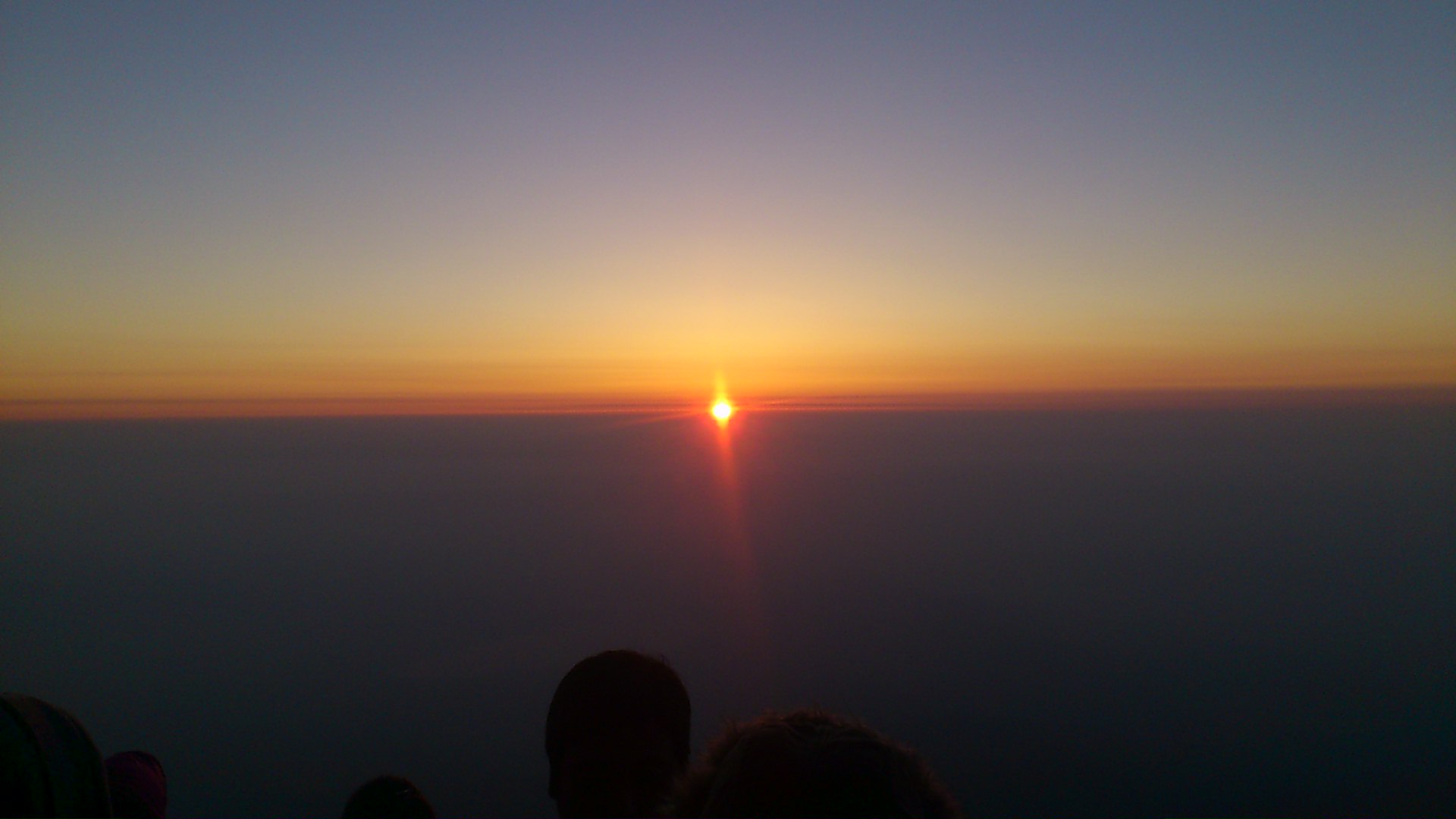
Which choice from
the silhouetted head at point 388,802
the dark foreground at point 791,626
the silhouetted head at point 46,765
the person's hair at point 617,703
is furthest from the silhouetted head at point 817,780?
the dark foreground at point 791,626

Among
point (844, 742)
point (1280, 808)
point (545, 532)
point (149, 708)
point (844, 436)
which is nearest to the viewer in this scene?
point (844, 742)

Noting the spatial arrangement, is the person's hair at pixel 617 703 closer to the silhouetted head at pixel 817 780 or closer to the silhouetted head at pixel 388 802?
the silhouetted head at pixel 388 802

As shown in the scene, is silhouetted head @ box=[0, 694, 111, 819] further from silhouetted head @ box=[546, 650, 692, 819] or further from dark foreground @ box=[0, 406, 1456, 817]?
dark foreground @ box=[0, 406, 1456, 817]

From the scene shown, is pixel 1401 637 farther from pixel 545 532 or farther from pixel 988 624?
pixel 545 532

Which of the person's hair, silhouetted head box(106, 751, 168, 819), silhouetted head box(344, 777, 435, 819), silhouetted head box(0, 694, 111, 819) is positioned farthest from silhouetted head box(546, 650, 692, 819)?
silhouetted head box(0, 694, 111, 819)

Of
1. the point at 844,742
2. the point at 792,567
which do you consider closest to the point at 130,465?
the point at 792,567

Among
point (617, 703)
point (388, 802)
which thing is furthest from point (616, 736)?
point (388, 802)

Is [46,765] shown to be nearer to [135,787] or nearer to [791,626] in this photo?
[135,787]
